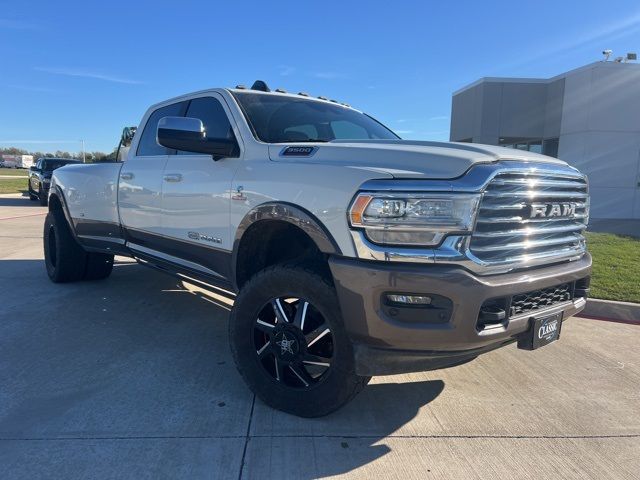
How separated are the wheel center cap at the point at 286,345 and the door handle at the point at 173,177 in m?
1.73

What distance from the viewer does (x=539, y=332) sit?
2.85 metres

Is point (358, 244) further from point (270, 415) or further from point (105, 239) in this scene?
point (105, 239)

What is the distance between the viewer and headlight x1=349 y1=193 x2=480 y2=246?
247 cm

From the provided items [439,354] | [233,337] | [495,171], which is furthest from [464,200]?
[233,337]

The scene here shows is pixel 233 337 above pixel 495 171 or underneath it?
underneath

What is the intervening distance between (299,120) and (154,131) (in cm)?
175

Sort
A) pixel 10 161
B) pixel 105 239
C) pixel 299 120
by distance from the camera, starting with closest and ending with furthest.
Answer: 1. pixel 299 120
2. pixel 105 239
3. pixel 10 161

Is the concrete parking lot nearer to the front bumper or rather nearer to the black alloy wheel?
the black alloy wheel

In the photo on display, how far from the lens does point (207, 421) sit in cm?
305

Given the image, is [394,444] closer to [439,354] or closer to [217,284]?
[439,354]

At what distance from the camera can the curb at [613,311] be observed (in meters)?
5.52

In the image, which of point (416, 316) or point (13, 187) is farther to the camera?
point (13, 187)

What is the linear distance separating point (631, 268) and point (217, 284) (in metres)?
6.30

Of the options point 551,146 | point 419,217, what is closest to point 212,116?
point 419,217
